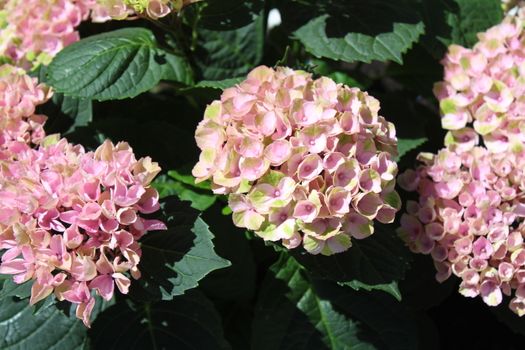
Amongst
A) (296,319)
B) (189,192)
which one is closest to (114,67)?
(189,192)

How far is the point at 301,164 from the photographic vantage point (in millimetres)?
1200

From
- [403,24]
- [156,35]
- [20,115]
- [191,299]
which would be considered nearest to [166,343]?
[191,299]

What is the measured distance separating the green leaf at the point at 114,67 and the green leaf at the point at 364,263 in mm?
495

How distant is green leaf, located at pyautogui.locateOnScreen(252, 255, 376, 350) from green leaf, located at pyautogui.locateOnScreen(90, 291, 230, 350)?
13 cm

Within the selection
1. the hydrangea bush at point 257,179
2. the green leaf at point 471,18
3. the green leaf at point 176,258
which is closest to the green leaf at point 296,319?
the hydrangea bush at point 257,179

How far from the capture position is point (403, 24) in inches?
65.5

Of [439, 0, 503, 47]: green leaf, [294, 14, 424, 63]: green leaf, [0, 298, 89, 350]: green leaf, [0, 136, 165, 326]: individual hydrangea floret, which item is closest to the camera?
[0, 136, 165, 326]: individual hydrangea floret

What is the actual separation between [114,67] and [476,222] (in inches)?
30.9

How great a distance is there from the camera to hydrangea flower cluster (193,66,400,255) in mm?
1206

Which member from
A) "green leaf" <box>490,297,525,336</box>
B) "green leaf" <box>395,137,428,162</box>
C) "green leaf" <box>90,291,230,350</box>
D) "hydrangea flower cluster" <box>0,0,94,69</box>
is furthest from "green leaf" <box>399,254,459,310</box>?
"hydrangea flower cluster" <box>0,0,94,69</box>

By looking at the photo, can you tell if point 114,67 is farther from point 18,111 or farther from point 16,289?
point 16,289

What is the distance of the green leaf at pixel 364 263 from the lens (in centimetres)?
135

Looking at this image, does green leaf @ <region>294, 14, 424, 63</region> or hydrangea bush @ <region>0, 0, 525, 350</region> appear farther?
green leaf @ <region>294, 14, 424, 63</region>

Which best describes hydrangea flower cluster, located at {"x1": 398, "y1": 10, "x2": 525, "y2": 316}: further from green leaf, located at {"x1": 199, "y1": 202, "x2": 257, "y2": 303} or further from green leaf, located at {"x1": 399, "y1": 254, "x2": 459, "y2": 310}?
green leaf, located at {"x1": 199, "y1": 202, "x2": 257, "y2": 303}
